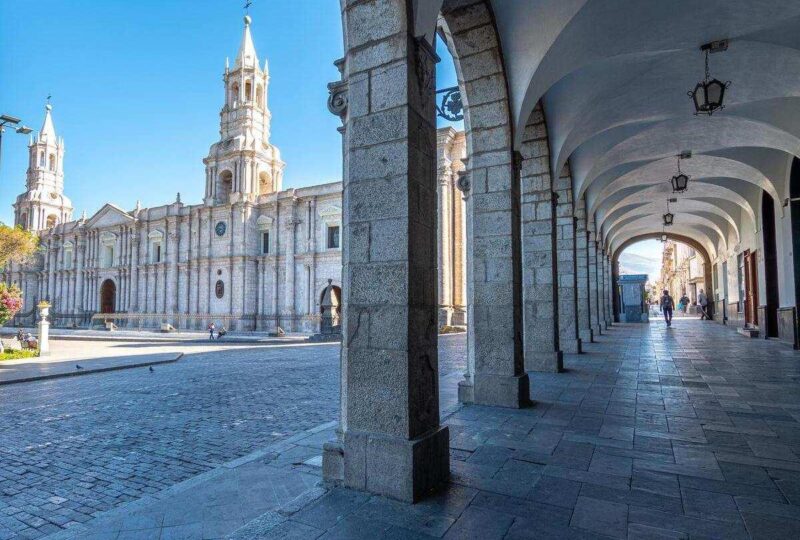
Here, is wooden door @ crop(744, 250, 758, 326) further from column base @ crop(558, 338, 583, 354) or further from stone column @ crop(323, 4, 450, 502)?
stone column @ crop(323, 4, 450, 502)

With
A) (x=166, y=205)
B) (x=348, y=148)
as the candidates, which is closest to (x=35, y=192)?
(x=166, y=205)

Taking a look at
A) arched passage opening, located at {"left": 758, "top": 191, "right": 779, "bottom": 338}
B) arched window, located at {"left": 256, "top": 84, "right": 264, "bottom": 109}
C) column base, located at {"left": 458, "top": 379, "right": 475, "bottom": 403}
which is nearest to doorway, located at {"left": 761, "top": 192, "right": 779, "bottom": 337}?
arched passage opening, located at {"left": 758, "top": 191, "right": 779, "bottom": 338}

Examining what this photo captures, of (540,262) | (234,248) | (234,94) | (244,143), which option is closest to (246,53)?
(234,94)

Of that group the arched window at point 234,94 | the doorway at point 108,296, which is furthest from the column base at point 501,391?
the doorway at point 108,296

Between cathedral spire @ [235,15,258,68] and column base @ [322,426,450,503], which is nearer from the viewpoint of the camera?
column base @ [322,426,450,503]

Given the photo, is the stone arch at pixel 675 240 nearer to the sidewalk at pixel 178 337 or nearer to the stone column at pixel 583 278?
the stone column at pixel 583 278

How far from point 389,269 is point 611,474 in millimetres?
2257

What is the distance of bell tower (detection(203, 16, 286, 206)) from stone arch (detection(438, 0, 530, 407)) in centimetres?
3233

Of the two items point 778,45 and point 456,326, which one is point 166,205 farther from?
point 778,45

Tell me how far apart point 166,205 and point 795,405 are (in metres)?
Answer: 43.4

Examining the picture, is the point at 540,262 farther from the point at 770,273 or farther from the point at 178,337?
the point at 178,337

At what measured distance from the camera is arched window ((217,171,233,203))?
37188mm

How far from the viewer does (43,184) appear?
1986 inches

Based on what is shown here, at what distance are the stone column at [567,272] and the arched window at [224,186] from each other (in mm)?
31684
